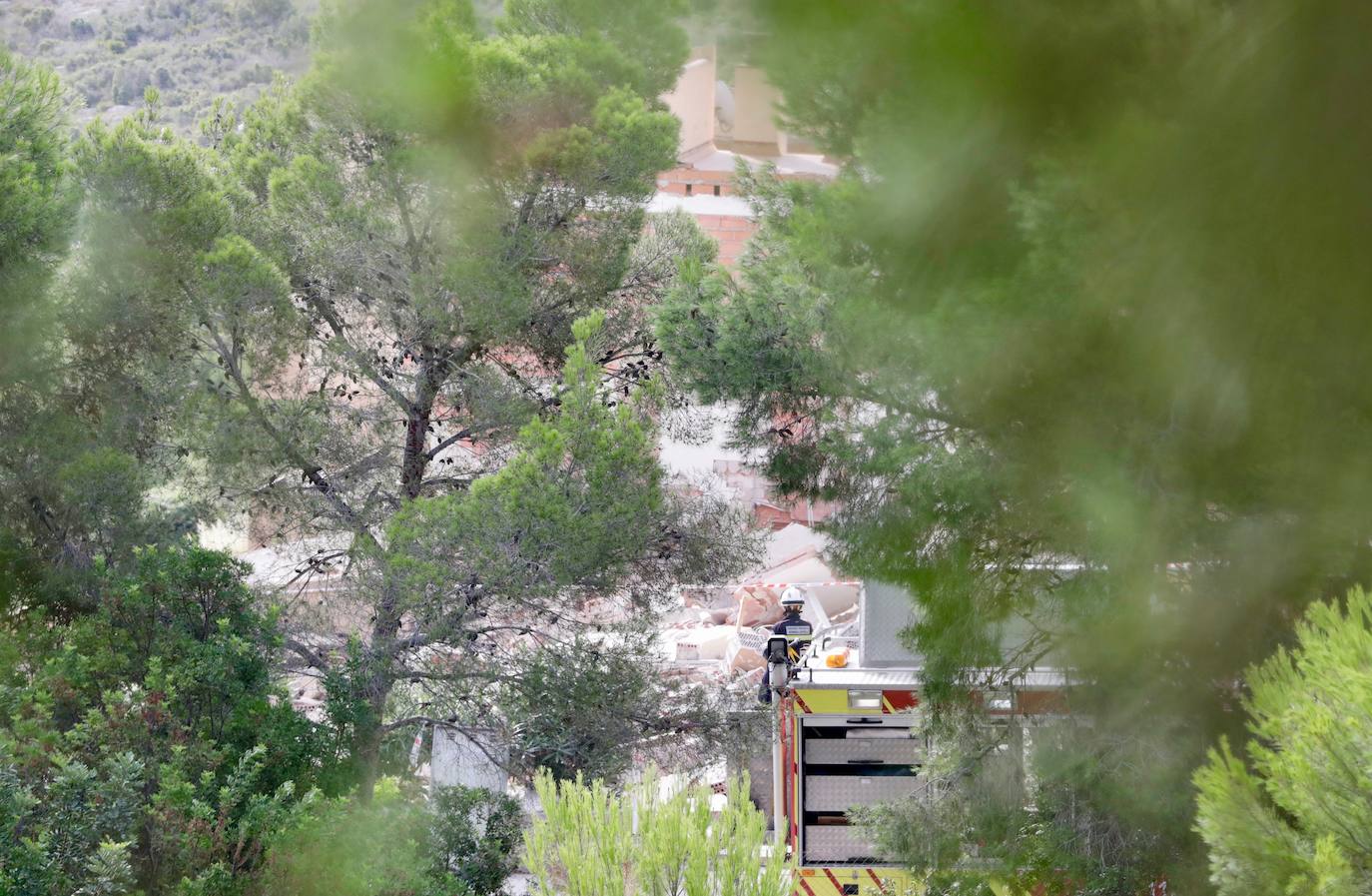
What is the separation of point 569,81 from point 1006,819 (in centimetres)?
453

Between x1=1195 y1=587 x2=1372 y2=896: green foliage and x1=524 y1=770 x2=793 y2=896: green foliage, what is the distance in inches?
55.5

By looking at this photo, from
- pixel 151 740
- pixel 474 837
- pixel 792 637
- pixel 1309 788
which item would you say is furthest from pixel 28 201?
pixel 1309 788

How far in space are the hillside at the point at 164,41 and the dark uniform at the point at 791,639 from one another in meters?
4.95

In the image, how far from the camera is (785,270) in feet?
18.5

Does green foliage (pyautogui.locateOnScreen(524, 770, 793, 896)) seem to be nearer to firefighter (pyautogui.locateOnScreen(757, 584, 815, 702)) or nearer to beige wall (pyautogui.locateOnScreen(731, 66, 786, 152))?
beige wall (pyautogui.locateOnScreen(731, 66, 786, 152))

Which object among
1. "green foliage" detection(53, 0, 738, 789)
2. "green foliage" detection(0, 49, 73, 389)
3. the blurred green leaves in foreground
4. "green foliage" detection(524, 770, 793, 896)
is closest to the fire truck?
"green foliage" detection(53, 0, 738, 789)

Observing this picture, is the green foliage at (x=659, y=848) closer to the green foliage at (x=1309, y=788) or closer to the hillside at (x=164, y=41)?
the green foliage at (x=1309, y=788)

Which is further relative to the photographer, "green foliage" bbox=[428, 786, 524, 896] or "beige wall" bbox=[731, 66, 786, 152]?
"green foliage" bbox=[428, 786, 524, 896]

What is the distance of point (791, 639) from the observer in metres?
7.59

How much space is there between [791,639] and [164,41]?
19.2 feet

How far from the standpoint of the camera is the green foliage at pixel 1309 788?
9.07 ft

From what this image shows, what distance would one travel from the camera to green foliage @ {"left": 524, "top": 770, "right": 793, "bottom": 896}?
4141 mm

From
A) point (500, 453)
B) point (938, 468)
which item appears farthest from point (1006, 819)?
point (500, 453)

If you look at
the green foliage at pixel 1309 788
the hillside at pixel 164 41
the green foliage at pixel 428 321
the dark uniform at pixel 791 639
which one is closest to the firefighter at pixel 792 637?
the dark uniform at pixel 791 639
